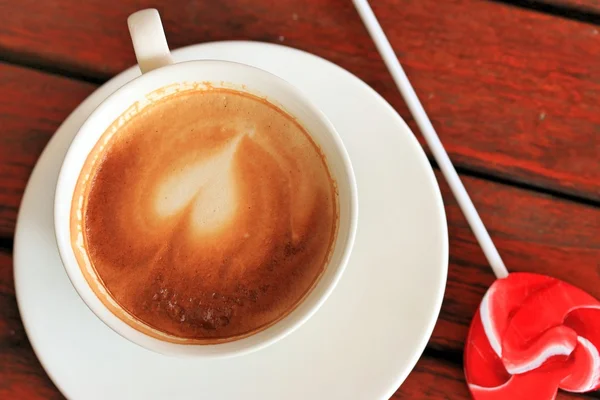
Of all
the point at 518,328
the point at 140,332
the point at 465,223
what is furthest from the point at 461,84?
the point at 140,332

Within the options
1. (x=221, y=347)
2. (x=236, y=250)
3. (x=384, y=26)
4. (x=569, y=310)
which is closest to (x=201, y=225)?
(x=236, y=250)

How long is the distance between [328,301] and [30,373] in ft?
1.68

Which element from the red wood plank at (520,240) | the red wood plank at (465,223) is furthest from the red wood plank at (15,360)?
the red wood plank at (520,240)

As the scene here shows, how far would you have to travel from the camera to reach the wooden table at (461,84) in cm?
100

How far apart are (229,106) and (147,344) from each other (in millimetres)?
366

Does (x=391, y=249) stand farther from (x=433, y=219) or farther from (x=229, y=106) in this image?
(x=229, y=106)

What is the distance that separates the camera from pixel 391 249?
2.90 ft

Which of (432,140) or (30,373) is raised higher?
(432,140)

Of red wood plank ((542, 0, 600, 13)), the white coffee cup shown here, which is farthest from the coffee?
red wood plank ((542, 0, 600, 13))

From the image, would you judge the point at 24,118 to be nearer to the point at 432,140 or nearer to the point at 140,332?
the point at 140,332

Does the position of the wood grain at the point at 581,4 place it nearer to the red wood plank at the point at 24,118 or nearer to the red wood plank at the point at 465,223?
the red wood plank at the point at 465,223

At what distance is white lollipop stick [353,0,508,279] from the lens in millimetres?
973

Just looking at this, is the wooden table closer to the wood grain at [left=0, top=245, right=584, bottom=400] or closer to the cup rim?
the wood grain at [left=0, top=245, right=584, bottom=400]

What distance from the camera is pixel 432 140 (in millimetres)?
972
